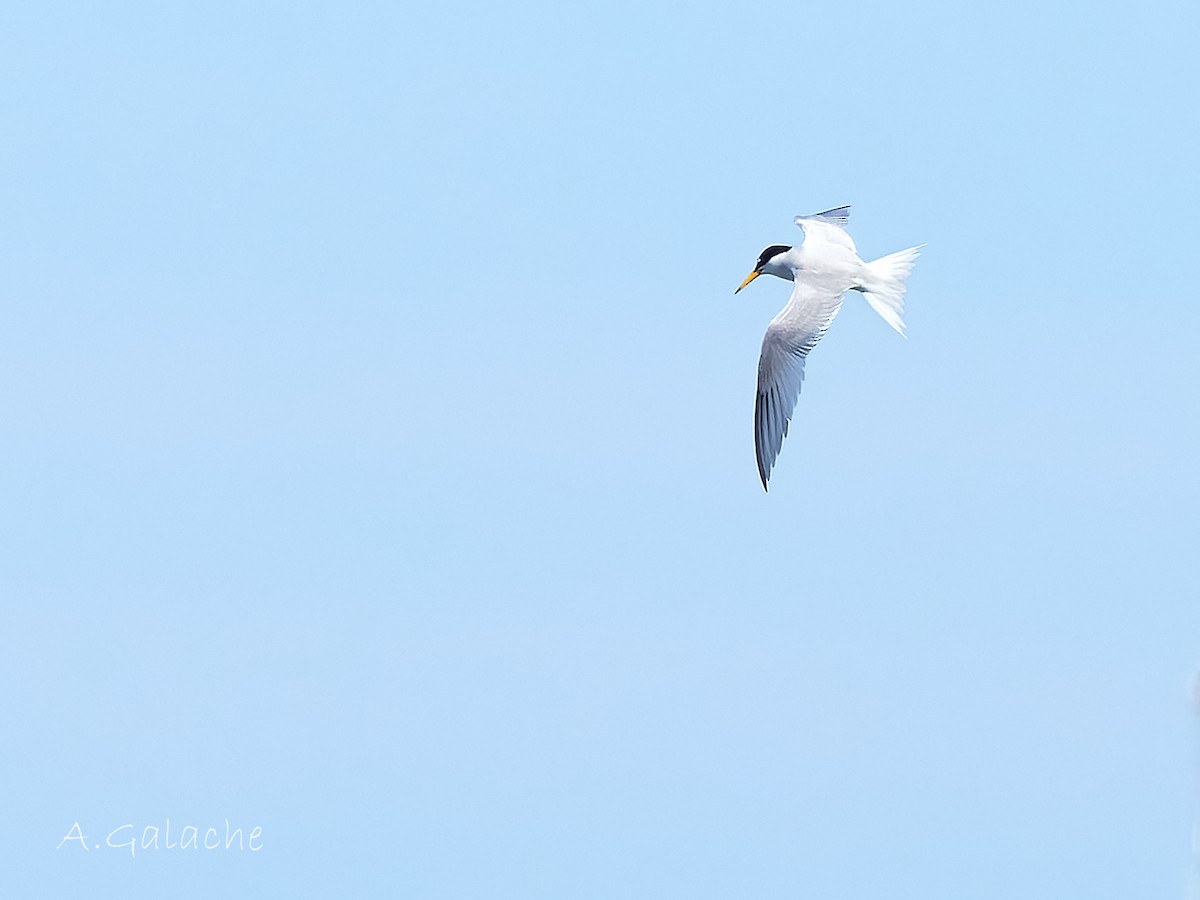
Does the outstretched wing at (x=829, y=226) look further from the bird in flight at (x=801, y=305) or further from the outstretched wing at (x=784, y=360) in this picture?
the outstretched wing at (x=784, y=360)

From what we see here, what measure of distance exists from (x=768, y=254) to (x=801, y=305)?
220 cm

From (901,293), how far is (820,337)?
145 cm

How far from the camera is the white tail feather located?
34.5m

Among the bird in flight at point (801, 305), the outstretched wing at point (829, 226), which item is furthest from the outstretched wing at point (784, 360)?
the outstretched wing at point (829, 226)

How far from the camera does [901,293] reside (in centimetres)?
3488

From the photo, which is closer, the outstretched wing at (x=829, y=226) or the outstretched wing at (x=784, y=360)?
the outstretched wing at (x=784, y=360)

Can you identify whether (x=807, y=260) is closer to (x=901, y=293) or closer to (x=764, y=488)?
(x=901, y=293)

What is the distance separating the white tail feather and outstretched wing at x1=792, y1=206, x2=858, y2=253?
81.6 inches

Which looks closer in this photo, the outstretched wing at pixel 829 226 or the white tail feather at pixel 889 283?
the white tail feather at pixel 889 283

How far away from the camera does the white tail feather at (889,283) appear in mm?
34469

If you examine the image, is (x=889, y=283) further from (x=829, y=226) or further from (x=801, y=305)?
(x=829, y=226)

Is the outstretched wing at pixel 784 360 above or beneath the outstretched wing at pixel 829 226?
beneath

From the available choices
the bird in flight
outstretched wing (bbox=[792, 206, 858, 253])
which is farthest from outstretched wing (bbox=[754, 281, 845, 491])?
outstretched wing (bbox=[792, 206, 858, 253])

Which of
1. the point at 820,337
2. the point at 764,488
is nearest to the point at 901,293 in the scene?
the point at 820,337
